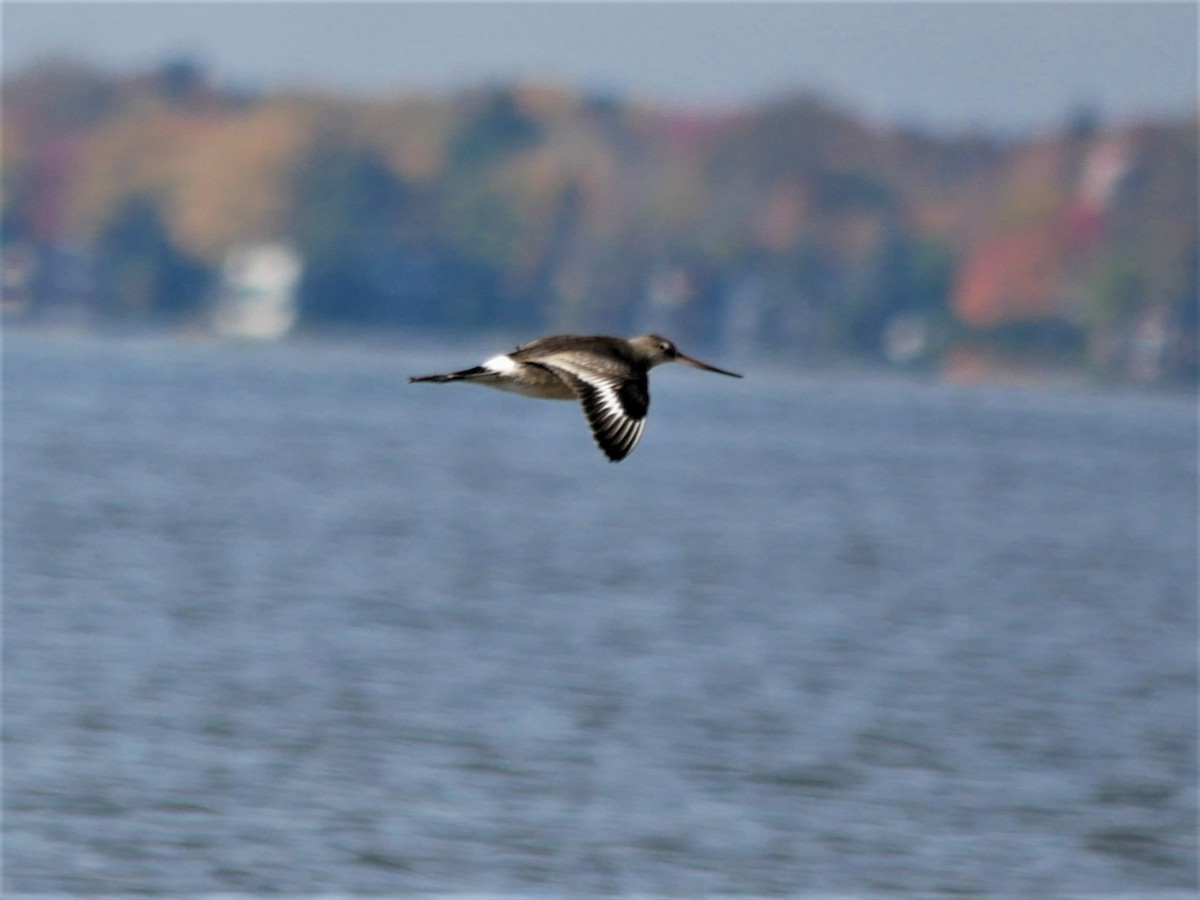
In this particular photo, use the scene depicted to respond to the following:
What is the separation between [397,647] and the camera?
622 inches

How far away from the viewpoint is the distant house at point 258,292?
232 ft

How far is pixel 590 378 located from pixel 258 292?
65.2 m

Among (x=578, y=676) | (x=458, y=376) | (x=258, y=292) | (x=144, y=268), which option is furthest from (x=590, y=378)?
(x=144, y=268)

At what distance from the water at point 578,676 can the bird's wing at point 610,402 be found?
337cm

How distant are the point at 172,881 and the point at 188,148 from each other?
65.8 m

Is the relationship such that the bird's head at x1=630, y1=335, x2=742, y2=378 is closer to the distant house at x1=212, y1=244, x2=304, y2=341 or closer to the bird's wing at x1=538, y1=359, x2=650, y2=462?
the bird's wing at x1=538, y1=359, x2=650, y2=462

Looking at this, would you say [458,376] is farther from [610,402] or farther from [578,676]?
[578,676]

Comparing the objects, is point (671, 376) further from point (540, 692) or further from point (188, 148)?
point (540, 692)

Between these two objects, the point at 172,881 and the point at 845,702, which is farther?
the point at 845,702

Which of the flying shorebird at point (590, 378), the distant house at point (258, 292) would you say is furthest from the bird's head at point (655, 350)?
the distant house at point (258, 292)

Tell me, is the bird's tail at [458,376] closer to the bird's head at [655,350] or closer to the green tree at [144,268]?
the bird's head at [655,350]

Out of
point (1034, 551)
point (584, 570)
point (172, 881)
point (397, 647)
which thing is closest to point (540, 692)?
point (397, 647)

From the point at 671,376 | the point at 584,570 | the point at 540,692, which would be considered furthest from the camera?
the point at 671,376

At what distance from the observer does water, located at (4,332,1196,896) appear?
430 inches
